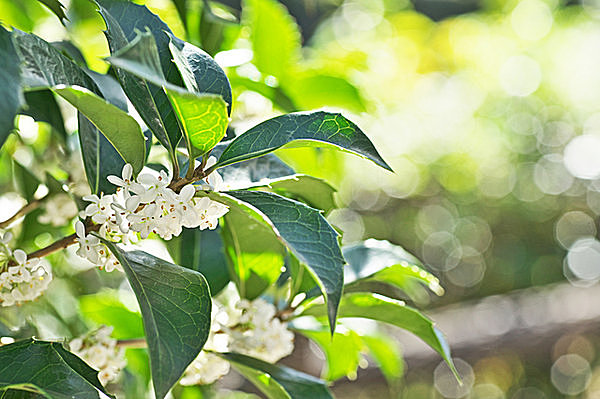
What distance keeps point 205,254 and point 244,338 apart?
0.07 metres

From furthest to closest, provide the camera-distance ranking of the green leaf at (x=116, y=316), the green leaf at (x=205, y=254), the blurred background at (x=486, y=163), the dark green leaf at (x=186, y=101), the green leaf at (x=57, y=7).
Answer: the blurred background at (x=486, y=163), the green leaf at (x=116, y=316), the green leaf at (x=205, y=254), the green leaf at (x=57, y=7), the dark green leaf at (x=186, y=101)

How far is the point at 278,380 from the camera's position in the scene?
15.3 inches

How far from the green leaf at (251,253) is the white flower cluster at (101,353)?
0.31 ft

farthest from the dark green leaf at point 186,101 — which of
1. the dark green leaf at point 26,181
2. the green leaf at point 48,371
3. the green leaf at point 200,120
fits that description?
the dark green leaf at point 26,181

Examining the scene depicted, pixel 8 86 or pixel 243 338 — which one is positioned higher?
pixel 8 86

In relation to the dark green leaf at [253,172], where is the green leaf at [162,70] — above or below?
above

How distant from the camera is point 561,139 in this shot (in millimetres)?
2266

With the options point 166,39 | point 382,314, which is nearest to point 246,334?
point 382,314

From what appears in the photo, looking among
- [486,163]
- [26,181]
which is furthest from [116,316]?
[486,163]

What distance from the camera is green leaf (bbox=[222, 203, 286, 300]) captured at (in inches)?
16.7

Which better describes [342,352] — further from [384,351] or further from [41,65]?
[41,65]

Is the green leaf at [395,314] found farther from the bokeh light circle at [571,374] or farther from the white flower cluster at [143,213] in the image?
the bokeh light circle at [571,374]

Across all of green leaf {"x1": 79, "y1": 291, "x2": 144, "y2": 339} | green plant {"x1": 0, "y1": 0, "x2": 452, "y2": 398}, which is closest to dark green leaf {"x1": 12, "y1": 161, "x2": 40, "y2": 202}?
green plant {"x1": 0, "y1": 0, "x2": 452, "y2": 398}

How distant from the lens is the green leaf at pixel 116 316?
57 cm
